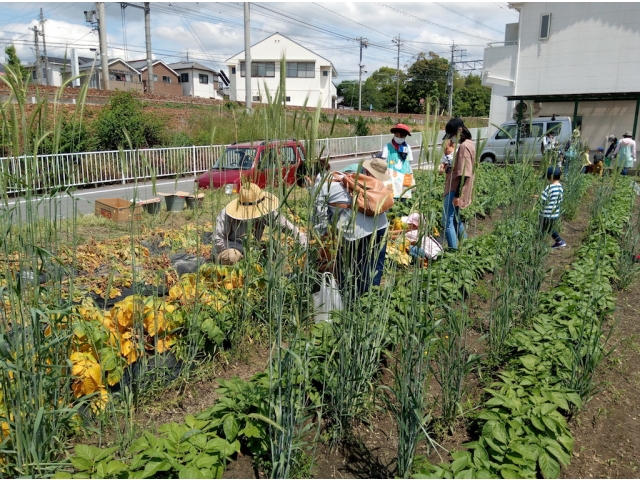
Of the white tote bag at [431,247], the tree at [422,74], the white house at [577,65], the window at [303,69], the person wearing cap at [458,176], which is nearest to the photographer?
the white tote bag at [431,247]

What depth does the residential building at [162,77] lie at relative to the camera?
50.6 m

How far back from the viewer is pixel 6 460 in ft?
5.74

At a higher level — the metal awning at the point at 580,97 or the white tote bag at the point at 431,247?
the metal awning at the point at 580,97

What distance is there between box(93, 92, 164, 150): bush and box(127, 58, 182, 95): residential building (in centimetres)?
3728

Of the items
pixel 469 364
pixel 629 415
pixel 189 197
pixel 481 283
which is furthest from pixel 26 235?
Answer: pixel 189 197

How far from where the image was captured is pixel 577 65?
20.2m

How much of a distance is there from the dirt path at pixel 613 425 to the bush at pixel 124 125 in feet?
40.5

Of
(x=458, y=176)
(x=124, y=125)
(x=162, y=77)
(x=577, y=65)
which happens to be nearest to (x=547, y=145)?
(x=458, y=176)

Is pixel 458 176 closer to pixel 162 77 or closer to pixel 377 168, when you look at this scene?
pixel 377 168

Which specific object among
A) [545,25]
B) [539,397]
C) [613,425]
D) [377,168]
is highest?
[545,25]

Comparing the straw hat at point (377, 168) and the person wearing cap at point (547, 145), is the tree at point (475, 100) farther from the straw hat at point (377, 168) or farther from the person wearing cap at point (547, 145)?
the straw hat at point (377, 168)

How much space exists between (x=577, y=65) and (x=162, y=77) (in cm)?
4236

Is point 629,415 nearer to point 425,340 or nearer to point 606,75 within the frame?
point 425,340

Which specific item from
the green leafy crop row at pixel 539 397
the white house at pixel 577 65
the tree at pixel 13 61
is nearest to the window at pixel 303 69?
the white house at pixel 577 65
